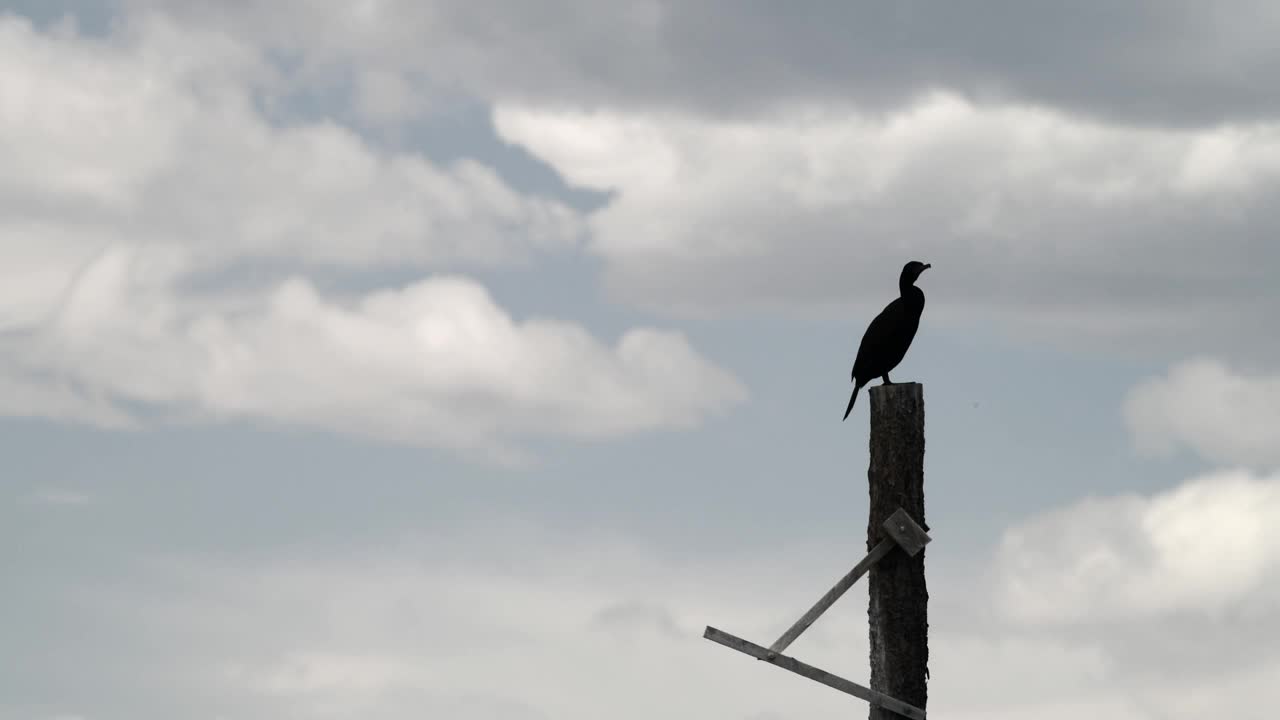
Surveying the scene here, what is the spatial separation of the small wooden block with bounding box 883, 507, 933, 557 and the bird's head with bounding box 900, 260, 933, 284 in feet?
12.1

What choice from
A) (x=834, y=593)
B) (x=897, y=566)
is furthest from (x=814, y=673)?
(x=897, y=566)

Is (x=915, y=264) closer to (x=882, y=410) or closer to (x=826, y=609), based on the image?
(x=882, y=410)

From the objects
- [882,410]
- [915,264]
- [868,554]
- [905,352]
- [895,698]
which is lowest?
[895,698]

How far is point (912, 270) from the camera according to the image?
13273mm

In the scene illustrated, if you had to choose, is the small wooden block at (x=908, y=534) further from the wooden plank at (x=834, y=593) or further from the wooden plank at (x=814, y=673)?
the wooden plank at (x=814, y=673)

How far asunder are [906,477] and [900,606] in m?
0.94

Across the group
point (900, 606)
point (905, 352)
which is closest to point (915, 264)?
point (905, 352)

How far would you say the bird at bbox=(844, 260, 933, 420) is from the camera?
1291cm

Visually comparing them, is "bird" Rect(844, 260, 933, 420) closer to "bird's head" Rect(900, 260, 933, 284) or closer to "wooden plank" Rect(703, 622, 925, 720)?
"bird's head" Rect(900, 260, 933, 284)

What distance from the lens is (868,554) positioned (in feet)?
33.5

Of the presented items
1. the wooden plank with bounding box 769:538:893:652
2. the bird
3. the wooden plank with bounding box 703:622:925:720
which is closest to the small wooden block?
the wooden plank with bounding box 769:538:893:652

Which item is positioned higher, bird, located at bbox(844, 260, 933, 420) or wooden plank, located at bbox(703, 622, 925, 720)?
bird, located at bbox(844, 260, 933, 420)

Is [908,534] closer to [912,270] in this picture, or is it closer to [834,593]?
[834,593]

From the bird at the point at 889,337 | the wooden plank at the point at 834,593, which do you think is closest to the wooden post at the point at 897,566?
the wooden plank at the point at 834,593
